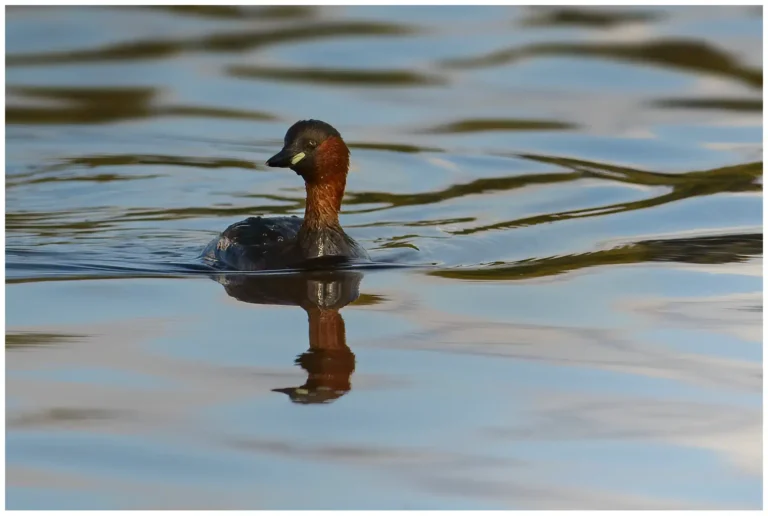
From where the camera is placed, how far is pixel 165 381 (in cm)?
607

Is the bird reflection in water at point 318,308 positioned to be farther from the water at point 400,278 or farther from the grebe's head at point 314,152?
the grebe's head at point 314,152

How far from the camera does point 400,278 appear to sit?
27.3ft

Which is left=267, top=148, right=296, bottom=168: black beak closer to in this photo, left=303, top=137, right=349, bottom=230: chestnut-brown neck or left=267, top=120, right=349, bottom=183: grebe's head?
left=267, top=120, right=349, bottom=183: grebe's head

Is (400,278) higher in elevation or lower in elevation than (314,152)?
lower

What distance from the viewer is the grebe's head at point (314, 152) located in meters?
8.72

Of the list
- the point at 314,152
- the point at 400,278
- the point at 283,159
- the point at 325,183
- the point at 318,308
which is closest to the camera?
the point at 318,308

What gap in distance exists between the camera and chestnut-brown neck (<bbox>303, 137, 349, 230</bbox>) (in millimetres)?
8883

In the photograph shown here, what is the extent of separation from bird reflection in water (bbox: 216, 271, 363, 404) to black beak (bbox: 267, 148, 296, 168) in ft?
2.26

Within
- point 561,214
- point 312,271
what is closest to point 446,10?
point 561,214

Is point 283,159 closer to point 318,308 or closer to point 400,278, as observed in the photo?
point 400,278

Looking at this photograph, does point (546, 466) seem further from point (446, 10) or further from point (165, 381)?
point (446, 10)

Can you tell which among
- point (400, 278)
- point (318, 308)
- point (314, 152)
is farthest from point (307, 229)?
point (318, 308)

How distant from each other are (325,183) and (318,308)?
167 cm

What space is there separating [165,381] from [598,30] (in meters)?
12.9
